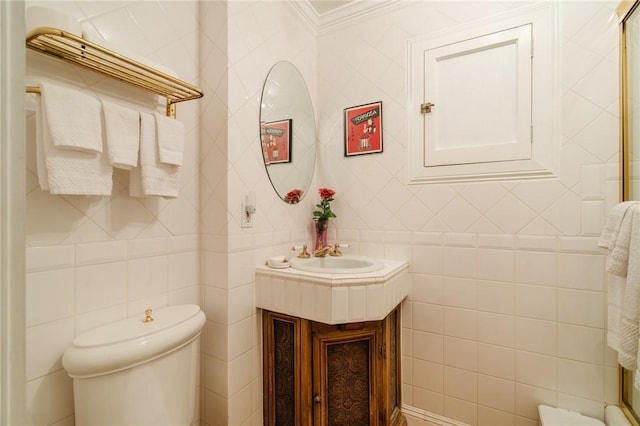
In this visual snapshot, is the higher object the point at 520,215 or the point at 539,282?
the point at 520,215

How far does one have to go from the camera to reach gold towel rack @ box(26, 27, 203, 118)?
746 millimetres

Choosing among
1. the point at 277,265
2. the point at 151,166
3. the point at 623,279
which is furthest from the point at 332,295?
the point at 623,279

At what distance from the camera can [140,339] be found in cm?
85

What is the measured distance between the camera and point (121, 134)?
0.89 m

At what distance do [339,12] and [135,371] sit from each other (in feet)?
6.87

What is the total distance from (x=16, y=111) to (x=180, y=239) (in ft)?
3.23

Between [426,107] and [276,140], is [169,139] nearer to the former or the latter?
[276,140]

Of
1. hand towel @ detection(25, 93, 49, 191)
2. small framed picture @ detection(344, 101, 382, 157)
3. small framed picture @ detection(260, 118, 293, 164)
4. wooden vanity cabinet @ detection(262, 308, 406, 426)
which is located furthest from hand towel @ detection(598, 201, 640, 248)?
hand towel @ detection(25, 93, 49, 191)

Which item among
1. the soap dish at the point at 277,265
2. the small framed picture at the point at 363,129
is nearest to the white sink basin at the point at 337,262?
the soap dish at the point at 277,265

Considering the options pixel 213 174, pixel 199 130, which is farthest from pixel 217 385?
pixel 199 130

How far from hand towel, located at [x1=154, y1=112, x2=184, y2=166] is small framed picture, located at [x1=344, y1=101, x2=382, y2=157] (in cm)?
99

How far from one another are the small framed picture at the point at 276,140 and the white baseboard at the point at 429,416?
155cm

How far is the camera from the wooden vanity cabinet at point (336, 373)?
1.23m

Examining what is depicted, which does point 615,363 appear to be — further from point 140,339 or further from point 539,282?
point 140,339
